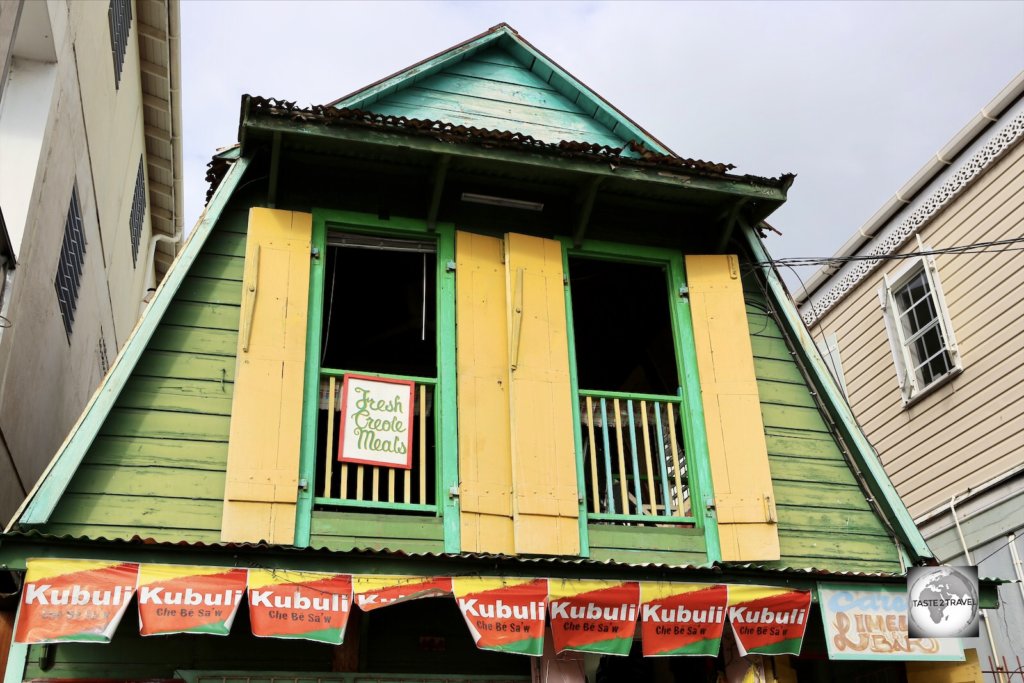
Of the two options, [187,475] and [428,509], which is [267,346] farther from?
[428,509]

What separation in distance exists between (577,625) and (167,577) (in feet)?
8.28

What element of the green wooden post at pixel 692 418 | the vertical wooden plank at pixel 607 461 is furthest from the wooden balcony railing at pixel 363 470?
the green wooden post at pixel 692 418

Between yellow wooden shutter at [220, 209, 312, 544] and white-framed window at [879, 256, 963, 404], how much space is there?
8.38 m

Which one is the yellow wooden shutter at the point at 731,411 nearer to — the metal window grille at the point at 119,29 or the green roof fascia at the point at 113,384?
the green roof fascia at the point at 113,384

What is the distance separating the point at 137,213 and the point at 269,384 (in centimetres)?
729

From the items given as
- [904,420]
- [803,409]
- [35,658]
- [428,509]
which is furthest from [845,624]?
[904,420]

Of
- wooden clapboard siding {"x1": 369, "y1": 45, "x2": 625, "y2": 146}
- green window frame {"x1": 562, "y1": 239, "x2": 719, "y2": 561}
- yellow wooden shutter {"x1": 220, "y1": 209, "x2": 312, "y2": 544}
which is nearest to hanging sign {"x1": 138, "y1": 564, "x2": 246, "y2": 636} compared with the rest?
yellow wooden shutter {"x1": 220, "y1": 209, "x2": 312, "y2": 544}

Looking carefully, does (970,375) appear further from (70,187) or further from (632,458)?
(70,187)

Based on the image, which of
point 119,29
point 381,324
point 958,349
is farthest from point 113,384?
point 958,349

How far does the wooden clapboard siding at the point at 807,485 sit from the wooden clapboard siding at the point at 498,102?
8.33ft

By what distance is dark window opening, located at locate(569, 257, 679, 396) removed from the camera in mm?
9898

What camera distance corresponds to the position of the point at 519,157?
7543mm

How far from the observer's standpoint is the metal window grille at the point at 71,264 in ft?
28.8

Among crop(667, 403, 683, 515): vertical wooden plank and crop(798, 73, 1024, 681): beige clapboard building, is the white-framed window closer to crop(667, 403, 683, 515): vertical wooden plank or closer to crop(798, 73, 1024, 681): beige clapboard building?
crop(798, 73, 1024, 681): beige clapboard building
